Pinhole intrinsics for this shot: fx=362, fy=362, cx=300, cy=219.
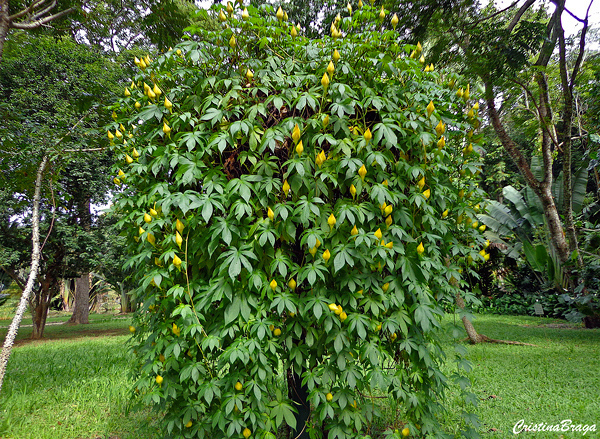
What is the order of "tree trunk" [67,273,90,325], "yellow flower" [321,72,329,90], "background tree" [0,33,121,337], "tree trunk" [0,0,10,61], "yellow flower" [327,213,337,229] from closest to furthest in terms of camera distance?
"yellow flower" [327,213,337,229], "yellow flower" [321,72,329,90], "tree trunk" [0,0,10,61], "background tree" [0,33,121,337], "tree trunk" [67,273,90,325]

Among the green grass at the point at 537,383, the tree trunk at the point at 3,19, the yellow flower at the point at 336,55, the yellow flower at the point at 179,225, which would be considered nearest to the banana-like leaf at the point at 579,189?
the green grass at the point at 537,383

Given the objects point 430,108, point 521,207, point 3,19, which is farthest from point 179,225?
point 521,207

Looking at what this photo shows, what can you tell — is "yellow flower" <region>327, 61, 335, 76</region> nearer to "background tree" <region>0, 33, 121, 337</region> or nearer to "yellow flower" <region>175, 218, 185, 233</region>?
"yellow flower" <region>175, 218, 185, 233</region>

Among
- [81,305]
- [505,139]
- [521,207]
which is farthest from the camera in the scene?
[81,305]

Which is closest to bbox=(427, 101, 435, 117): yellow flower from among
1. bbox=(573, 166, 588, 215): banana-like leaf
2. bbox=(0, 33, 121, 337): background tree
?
bbox=(0, 33, 121, 337): background tree

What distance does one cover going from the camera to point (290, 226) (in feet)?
6.01

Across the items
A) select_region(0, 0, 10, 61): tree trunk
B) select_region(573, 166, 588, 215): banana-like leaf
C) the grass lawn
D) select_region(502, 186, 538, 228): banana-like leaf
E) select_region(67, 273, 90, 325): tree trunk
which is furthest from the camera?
select_region(67, 273, 90, 325): tree trunk

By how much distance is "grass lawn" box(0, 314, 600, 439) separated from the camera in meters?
2.86

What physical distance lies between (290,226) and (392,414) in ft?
6.47

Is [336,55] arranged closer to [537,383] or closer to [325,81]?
[325,81]

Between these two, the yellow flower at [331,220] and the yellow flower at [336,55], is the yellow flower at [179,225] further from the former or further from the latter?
the yellow flower at [336,55]

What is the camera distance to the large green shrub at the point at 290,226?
1.79 meters

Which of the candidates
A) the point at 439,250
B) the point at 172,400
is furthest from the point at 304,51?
the point at 172,400

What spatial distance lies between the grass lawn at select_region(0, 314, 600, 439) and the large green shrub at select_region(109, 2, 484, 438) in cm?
83
